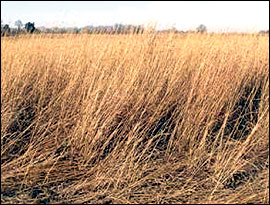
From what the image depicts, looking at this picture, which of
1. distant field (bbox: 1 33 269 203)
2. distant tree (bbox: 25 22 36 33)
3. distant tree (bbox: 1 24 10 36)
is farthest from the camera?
distant tree (bbox: 25 22 36 33)

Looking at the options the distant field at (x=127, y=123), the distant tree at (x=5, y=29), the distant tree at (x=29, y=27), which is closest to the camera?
the distant field at (x=127, y=123)

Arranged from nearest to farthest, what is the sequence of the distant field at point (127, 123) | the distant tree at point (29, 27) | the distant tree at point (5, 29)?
the distant field at point (127, 123) → the distant tree at point (5, 29) → the distant tree at point (29, 27)

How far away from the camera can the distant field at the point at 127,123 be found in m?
1.73

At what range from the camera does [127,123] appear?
7.19 ft

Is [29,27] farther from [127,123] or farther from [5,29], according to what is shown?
[127,123]

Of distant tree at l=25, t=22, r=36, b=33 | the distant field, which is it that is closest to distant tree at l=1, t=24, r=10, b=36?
the distant field

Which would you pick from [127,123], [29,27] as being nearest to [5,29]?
[29,27]

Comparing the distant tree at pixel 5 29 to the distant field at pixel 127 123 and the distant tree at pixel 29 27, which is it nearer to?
the distant field at pixel 127 123

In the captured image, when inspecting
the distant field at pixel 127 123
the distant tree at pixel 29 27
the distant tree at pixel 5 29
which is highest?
the distant tree at pixel 29 27

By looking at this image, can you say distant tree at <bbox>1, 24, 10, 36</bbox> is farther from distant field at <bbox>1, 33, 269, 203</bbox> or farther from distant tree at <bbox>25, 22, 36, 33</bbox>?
distant tree at <bbox>25, 22, 36, 33</bbox>

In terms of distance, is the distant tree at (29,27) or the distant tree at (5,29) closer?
the distant tree at (5,29)

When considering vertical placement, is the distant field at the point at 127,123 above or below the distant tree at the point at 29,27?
below

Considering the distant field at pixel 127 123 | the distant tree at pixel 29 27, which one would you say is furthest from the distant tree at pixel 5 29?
the distant tree at pixel 29 27

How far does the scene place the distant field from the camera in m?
1.73
